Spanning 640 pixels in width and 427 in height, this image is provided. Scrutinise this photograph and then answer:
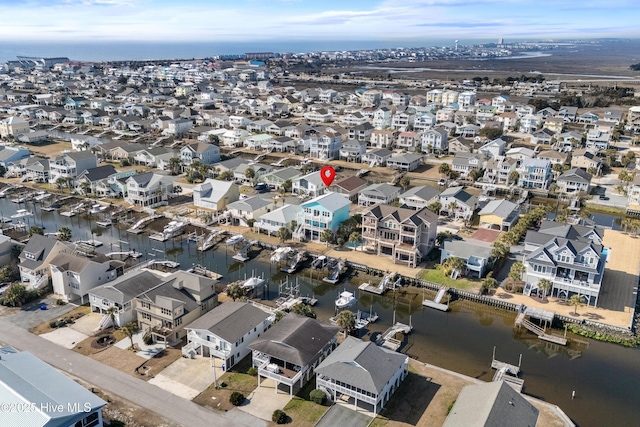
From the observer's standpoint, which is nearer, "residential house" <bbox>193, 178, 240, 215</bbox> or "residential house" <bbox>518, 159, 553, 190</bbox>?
"residential house" <bbox>193, 178, 240, 215</bbox>

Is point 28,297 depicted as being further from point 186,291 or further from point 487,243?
point 487,243

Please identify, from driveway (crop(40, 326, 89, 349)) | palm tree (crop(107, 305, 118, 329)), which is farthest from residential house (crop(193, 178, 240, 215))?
driveway (crop(40, 326, 89, 349))

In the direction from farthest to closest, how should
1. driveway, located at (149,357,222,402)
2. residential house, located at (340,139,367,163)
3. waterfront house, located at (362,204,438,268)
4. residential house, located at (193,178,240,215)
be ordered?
residential house, located at (340,139,367,163) → residential house, located at (193,178,240,215) → waterfront house, located at (362,204,438,268) → driveway, located at (149,357,222,402)

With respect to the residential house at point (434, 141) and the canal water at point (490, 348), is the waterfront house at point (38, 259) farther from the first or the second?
the residential house at point (434, 141)

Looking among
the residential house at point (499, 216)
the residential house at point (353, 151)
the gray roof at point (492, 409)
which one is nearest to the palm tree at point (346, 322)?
the gray roof at point (492, 409)

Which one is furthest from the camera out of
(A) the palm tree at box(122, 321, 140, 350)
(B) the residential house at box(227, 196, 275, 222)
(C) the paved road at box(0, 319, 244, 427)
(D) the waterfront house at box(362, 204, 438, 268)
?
(B) the residential house at box(227, 196, 275, 222)

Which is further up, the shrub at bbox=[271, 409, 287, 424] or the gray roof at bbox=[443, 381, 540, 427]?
the gray roof at bbox=[443, 381, 540, 427]

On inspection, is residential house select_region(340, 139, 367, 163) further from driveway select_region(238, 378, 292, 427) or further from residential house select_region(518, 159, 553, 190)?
driveway select_region(238, 378, 292, 427)
